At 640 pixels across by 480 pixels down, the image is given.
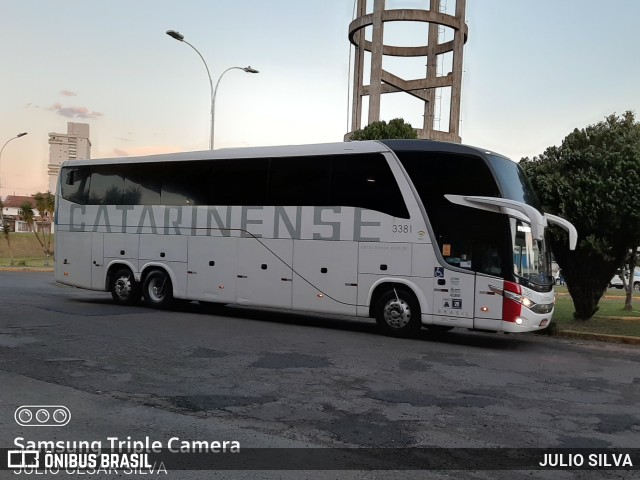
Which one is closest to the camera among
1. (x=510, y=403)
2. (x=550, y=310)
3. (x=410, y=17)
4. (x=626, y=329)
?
(x=510, y=403)

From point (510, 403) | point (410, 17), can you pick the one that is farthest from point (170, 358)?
point (410, 17)

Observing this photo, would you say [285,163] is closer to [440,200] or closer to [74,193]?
[440,200]

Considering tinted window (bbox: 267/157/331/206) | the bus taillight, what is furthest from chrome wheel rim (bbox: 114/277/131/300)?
the bus taillight

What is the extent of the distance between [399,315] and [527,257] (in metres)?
2.61

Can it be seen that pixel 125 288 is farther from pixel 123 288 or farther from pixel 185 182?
pixel 185 182

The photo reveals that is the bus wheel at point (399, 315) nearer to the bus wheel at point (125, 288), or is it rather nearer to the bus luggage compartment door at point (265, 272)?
the bus luggage compartment door at point (265, 272)

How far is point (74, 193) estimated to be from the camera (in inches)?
651

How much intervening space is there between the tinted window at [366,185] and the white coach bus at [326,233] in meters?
0.02

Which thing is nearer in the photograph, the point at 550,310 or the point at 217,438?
the point at 217,438

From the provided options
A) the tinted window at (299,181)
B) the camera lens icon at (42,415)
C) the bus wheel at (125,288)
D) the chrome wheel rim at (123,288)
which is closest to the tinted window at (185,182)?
the tinted window at (299,181)

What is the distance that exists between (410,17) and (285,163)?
24.9 meters

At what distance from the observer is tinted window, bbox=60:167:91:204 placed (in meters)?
16.3

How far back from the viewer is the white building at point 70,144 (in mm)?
175625

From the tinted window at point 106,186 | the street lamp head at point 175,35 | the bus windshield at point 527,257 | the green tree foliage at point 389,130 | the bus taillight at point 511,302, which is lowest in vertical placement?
the bus taillight at point 511,302
